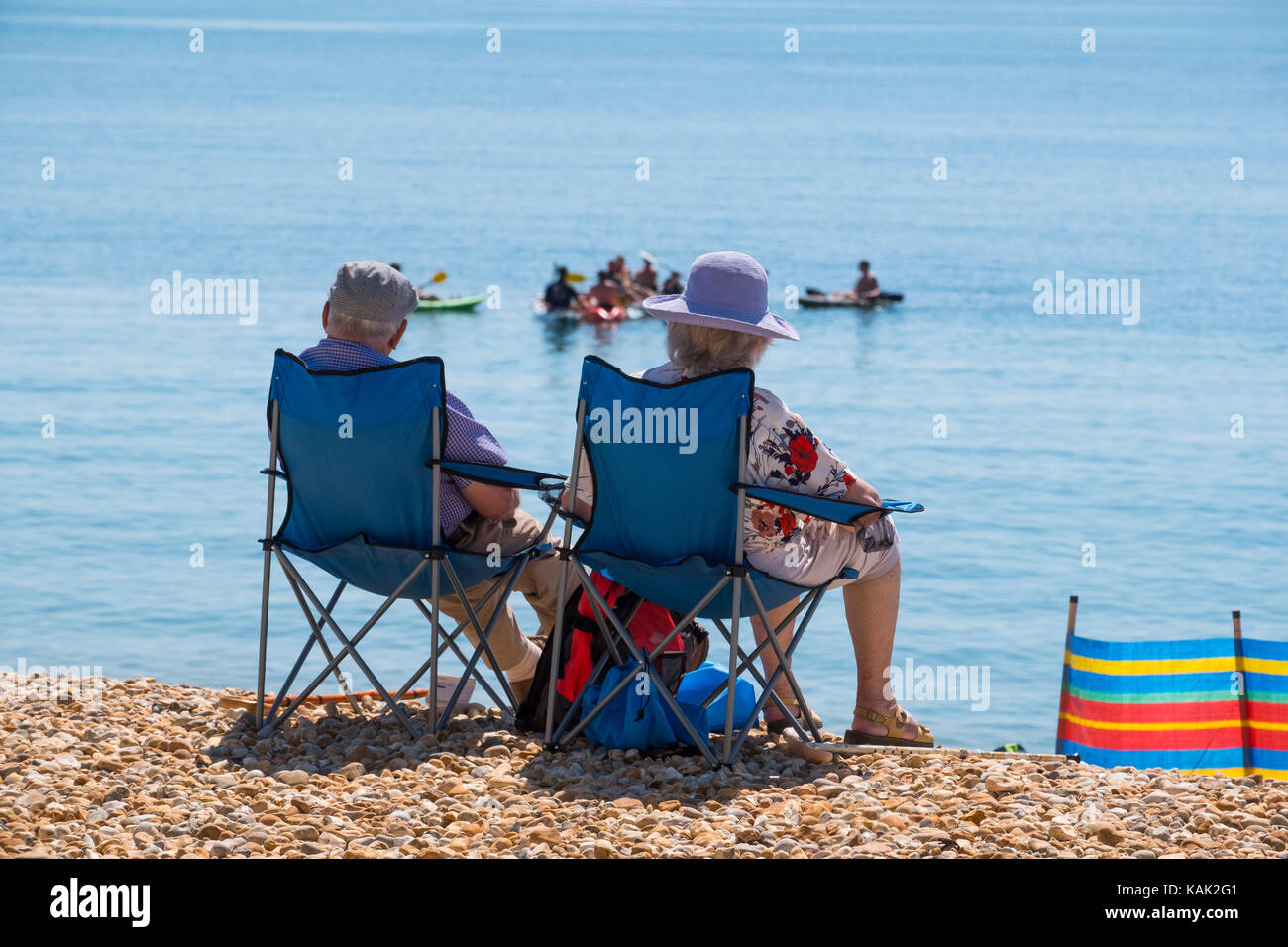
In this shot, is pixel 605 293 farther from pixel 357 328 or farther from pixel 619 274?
pixel 357 328

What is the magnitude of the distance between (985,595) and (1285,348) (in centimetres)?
1746

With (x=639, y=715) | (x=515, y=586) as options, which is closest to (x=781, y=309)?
(x=515, y=586)

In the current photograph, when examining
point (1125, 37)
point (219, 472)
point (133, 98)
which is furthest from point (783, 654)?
point (1125, 37)

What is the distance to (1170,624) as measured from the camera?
35.7 feet

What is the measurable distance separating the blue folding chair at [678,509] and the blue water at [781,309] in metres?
4.38

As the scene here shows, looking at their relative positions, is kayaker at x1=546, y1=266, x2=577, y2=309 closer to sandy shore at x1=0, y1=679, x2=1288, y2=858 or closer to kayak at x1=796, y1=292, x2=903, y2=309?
kayak at x1=796, y1=292, x2=903, y2=309

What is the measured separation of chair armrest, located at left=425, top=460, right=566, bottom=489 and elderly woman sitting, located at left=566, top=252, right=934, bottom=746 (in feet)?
0.41

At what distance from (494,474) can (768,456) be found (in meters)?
0.67

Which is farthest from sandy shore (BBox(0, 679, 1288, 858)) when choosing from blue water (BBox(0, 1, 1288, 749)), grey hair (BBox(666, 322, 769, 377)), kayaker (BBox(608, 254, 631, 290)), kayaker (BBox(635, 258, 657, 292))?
kayaker (BBox(608, 254, 631, 290))

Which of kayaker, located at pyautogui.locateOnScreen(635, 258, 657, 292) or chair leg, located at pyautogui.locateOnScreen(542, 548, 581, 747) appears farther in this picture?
kayaker, located at pyautogui.locateOnScreen(635, 258, 657, 292)

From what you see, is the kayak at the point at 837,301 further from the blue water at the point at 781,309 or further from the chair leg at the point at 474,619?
the chair leg at the point at 474,619

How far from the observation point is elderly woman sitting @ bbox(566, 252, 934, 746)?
154 inches

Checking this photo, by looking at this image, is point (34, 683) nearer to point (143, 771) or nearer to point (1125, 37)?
point (143, 771)

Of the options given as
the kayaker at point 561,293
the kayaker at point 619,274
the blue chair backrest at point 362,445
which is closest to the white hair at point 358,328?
the blue chair backrest at point 362,445
